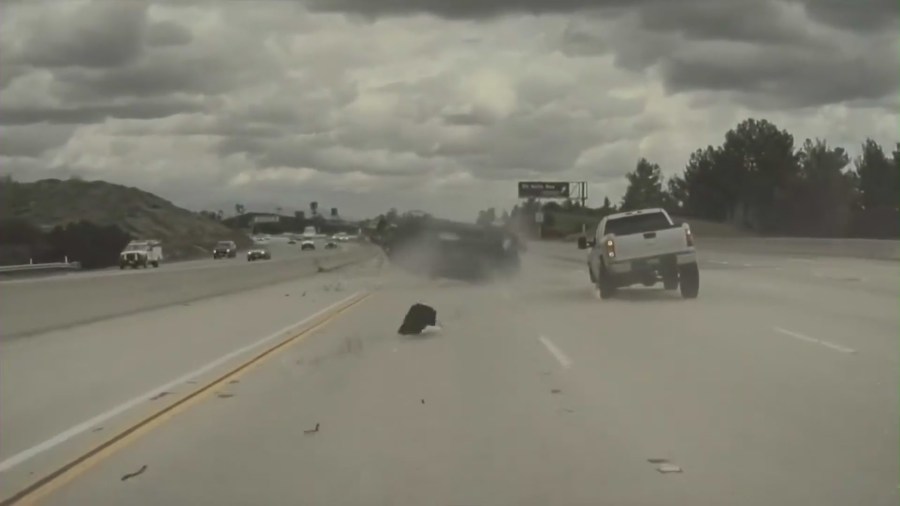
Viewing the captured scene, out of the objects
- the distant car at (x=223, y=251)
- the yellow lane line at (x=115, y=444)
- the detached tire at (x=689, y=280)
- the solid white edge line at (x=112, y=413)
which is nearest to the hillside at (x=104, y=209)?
the distant car at (x=223, y=251)

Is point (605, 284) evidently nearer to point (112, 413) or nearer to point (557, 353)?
point (557, 353)

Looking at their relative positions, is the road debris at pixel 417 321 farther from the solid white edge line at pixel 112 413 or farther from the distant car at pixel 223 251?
the distant car at pixel 223 251

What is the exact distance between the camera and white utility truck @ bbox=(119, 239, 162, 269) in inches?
2667

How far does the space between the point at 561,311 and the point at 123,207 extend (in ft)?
216

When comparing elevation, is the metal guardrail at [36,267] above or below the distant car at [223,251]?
above

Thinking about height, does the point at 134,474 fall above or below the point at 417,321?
above

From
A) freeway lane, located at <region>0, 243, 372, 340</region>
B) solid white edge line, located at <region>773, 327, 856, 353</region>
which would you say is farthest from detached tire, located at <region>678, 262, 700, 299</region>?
freeway lane, located at <region>0, 243, 372, 340</region>

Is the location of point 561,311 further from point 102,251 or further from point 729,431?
point 102,251

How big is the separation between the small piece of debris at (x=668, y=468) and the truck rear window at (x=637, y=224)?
61.9ft

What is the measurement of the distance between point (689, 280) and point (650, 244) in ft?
4.47

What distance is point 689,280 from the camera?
27016 millimetres

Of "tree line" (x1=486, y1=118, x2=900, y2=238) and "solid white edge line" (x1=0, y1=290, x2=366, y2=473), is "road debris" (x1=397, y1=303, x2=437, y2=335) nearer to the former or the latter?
"solid white edge line" (x1=0, y1=290, x2=366, y2=473)

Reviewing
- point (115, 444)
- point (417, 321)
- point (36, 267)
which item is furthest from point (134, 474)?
point (36, 267)

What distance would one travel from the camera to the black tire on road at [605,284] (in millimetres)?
27703
